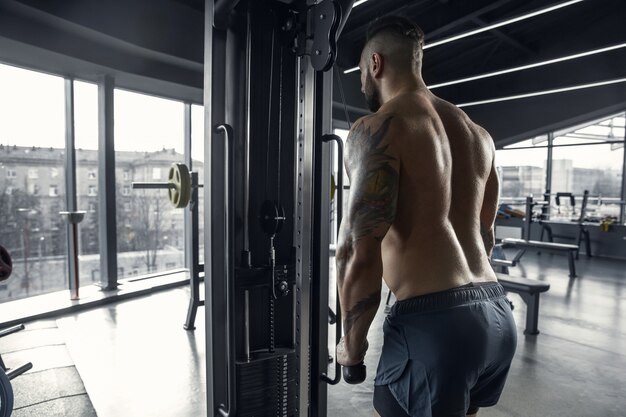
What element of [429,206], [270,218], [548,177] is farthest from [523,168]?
[429,206]

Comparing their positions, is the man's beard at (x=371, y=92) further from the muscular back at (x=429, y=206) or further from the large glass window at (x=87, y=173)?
the large glass window at (x=87, y=173)

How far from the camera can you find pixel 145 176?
14.7ft

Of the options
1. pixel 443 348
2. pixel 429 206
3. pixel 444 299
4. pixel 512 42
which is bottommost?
pixel 443 348

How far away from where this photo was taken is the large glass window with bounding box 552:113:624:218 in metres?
6.97

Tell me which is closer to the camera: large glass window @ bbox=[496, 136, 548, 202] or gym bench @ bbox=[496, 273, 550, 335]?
gym bench @ bbox=[496, 273, 550, 335]

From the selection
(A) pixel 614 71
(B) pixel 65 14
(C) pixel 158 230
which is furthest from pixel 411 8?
(C) pixel 158 230

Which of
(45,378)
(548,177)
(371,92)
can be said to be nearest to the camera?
(371,92)

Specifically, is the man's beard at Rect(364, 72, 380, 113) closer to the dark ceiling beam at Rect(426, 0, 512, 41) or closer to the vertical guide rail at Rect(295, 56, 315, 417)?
the vertical guide rail at Rect(295, 56, 315, 417)

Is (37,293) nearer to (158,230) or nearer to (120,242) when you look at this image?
(120,242)

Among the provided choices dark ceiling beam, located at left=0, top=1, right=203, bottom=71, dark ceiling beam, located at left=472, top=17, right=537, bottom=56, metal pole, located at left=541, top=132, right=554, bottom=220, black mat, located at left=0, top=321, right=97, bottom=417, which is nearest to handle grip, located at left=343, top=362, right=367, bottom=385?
black mat, located at left=0, top=321, right=97, bottom=417

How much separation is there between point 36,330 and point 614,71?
21.8 ft

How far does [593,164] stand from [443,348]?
310 inches

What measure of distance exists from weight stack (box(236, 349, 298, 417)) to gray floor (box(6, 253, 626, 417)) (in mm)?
572

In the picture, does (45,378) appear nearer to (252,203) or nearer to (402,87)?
(252,203)
